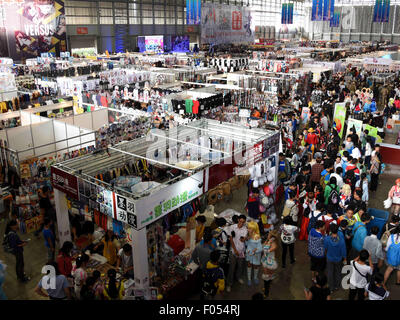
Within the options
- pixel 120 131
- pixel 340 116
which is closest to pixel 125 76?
pixel 120 131

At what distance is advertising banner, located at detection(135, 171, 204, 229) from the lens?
16.9ft

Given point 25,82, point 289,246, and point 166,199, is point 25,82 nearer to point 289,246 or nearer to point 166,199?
point 166,199

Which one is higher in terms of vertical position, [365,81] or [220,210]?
[365,81]

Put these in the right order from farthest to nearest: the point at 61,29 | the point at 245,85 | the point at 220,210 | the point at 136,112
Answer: the point at 61,29 < the point at 245,85 < the point at 136,112 < the point at 220,210

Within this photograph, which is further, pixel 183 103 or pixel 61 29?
pixel 61 29

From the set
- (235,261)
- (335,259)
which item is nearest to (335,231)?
(335,259)

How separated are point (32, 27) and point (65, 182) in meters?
31.9

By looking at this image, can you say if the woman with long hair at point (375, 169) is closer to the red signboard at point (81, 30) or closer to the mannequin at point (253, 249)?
the mannequin at point (253, 249)

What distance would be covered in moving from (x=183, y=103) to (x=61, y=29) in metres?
27.9

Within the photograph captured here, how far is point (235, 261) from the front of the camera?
5895 millimetres

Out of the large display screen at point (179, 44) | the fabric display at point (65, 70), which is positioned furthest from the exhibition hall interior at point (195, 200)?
the large display screen at point (179, 44)

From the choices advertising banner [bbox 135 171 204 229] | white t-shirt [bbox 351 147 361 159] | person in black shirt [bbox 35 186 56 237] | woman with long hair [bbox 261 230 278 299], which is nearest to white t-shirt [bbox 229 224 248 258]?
woman with long hair [bbox 261 230 278 299]

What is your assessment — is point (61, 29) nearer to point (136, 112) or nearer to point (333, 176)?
point (136, 112)

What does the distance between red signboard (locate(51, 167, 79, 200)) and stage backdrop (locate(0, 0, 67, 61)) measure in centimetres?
2962
